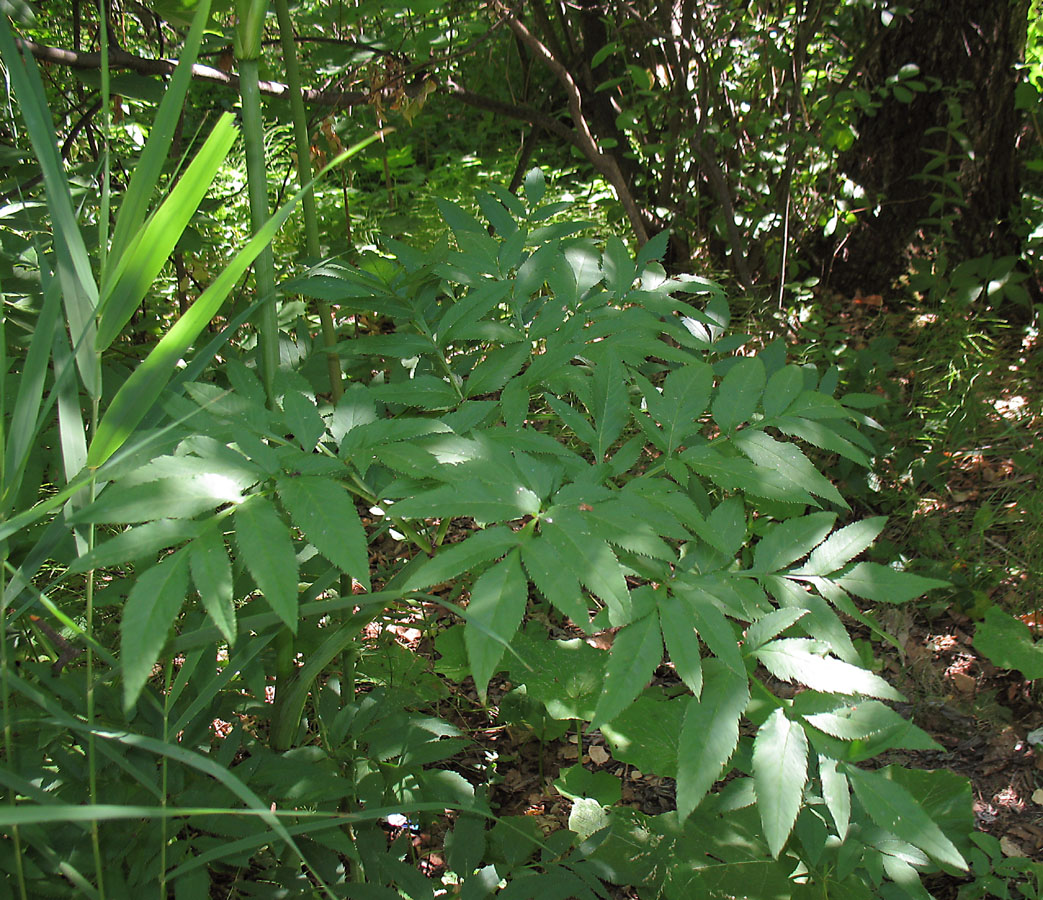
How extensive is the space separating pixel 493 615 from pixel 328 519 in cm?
22

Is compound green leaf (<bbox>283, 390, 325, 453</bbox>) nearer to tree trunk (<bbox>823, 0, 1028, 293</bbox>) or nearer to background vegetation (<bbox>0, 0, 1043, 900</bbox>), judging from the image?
background vegetation (<bbox>0, 0, 1043, 900</bbox>)

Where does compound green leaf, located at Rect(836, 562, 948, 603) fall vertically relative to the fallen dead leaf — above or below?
above

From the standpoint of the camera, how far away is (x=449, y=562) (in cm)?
92

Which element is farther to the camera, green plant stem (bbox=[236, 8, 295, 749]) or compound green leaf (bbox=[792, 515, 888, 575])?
compound green leaf (bbox=[792, 515, 888, 575])

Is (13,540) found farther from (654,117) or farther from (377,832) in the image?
(654,117)

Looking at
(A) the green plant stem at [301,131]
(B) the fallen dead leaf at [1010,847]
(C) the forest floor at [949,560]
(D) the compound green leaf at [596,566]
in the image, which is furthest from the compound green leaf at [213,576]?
(B) the fallen dead leaf at [1010,847]

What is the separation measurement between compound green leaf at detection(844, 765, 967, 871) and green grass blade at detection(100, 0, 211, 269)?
3.64 feet

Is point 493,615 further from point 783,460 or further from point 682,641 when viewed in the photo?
point 783,460

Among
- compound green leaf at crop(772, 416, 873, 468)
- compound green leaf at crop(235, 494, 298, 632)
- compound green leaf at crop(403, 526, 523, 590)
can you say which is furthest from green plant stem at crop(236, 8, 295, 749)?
compound green leaf at crop(772, 416, 873, 468)

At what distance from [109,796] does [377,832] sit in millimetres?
435

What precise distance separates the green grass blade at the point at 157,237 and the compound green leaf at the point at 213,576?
0.26 m

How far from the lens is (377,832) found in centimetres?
138

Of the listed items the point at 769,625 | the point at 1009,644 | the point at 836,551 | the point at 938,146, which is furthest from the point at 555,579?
the point at 938,146

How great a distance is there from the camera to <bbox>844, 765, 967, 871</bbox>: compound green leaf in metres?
1.02
